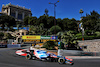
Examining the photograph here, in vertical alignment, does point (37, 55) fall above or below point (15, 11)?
below

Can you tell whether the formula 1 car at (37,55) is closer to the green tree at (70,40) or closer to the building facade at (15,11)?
the green tree at (70,40)

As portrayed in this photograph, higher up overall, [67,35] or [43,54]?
[67,35]

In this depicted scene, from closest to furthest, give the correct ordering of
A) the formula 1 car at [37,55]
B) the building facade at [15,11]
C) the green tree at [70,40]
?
the formula 1 car at [37,55] < the green tree at [70,40] < the building facade at [15,11]

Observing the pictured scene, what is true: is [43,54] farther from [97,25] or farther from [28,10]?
[28,10]

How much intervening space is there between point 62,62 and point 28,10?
314 ft

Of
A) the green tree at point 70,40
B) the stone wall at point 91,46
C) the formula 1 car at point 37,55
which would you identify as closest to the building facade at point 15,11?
the green tree at point 70,40

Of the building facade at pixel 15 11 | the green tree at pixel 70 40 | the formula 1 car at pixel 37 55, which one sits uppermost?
the building facade at pixel 15 11

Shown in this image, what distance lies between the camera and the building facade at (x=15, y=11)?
279ft

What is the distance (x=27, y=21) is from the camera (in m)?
76.9

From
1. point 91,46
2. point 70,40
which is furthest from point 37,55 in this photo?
point 91,46

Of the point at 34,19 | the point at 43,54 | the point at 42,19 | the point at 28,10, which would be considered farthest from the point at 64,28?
the point at 43,54

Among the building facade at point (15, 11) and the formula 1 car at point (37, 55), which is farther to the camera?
the building facade at point (15, 11)

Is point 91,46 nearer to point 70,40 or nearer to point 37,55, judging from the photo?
point 70,40

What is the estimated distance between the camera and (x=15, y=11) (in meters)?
88.7
